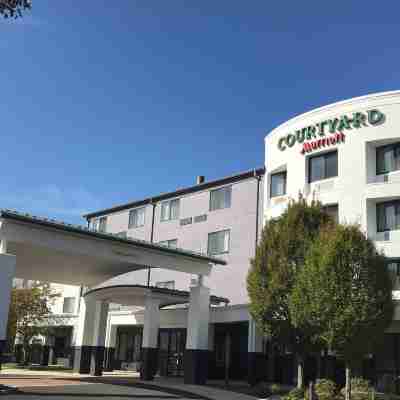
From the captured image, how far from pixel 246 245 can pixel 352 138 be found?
9.52m

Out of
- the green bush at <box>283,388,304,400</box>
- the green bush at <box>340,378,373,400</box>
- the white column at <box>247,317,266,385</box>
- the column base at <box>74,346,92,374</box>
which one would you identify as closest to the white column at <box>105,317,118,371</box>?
the column base at <box>74,346,92,374</box>

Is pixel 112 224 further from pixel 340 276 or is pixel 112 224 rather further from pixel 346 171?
pixel 340 276

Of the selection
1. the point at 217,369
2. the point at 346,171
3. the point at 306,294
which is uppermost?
the point at 346,171

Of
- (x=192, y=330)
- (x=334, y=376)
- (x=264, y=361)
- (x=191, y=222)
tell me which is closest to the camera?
(x=334, y=376)

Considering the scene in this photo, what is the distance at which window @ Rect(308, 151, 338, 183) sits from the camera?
30.7 meters

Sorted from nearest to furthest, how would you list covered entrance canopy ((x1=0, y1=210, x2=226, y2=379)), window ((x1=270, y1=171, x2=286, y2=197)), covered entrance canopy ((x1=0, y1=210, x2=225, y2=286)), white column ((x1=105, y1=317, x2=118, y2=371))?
1. covered entrance canopy ((x1=0, y1=210, x2=226, y2=379))
2. covered entrance canopy ((x1=0, y1=210, x2=225, y2=286))
3. window ((x1=270, y1=171, x2=286, y2=197))
4. white column ((x1=105, y1=317, x2=118, y2=371))

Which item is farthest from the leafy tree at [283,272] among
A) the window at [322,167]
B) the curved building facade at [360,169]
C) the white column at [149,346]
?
the white column at [149,346]

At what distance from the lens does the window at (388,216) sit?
28.2 meters

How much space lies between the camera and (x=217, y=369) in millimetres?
35312

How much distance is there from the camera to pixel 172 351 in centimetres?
3772

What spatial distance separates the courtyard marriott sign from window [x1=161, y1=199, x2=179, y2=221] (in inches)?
424

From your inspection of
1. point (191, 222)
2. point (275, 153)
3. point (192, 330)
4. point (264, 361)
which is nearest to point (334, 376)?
point (264, 361)

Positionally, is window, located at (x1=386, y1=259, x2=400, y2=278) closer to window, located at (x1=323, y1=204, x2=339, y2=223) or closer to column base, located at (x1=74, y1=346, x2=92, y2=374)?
window, located at (x1=323, y1=204, x2=339, y2=223)

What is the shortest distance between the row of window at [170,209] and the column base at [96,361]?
22.0 ft
